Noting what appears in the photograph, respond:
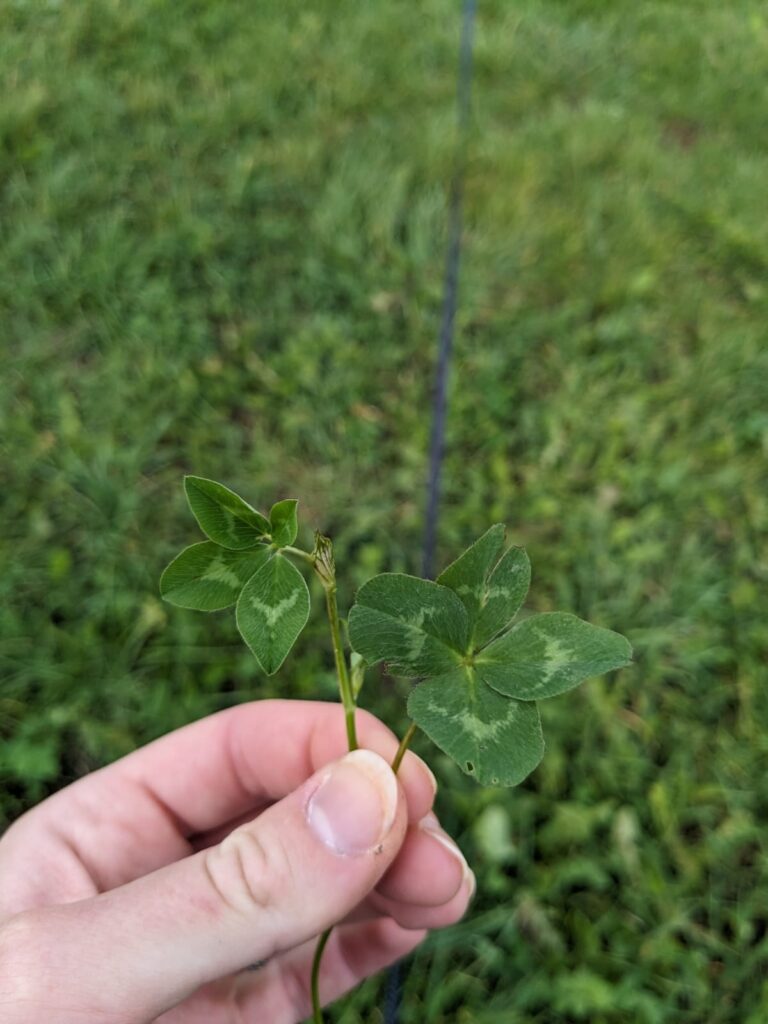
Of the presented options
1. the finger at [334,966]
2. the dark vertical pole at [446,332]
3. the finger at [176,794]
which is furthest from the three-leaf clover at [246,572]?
the dark vertical pole at [446,332]

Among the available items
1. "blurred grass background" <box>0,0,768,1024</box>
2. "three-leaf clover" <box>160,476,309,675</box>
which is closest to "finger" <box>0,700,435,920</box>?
"blurred grass background" <box>0,0,768,1024</box>

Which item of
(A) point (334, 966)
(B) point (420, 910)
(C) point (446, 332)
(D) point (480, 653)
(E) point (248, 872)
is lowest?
(A) point (334, 966)

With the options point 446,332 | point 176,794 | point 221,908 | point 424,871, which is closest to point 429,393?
point 446,332

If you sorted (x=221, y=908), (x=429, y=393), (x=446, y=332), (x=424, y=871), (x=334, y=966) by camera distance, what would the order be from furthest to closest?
1. (x=429, y=393)
2. (x=446, y=332)
3. (x=334, y=966)
4. (x=424, y=871)
5. (x=221, y=908)

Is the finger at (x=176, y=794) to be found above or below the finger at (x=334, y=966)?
above

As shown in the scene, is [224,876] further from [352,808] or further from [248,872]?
[352,808]

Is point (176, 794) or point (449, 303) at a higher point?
point (449, 303)

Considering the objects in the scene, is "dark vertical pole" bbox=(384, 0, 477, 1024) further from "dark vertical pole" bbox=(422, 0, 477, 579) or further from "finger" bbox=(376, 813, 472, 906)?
"finger" bbox=(376, 813, 472, 906)

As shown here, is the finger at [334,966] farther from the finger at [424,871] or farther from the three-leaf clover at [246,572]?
the three-leaf clover at [246,572]
